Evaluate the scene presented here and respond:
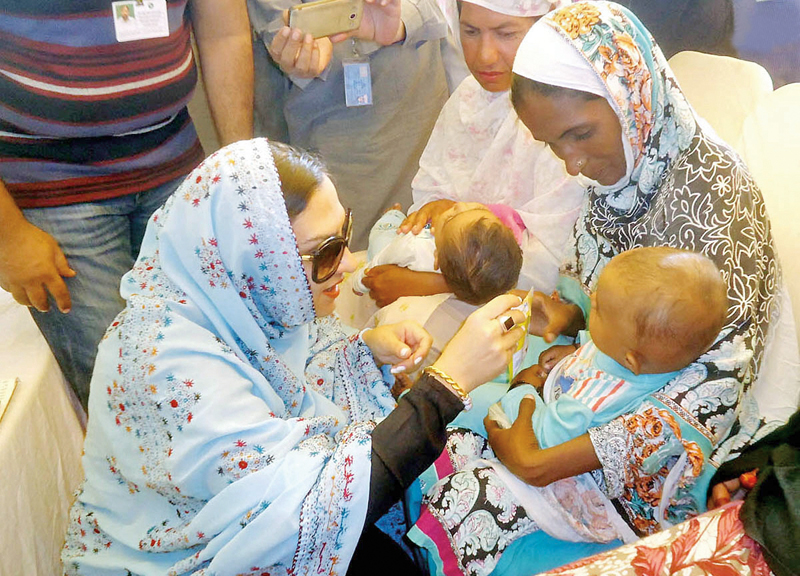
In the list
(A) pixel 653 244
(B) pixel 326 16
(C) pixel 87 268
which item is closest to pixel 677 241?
(A) pixel 653 244

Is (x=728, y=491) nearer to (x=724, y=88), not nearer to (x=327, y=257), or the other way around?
(x=327, y=257)

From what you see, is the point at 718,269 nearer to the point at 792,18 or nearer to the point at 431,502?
the point at 431,502

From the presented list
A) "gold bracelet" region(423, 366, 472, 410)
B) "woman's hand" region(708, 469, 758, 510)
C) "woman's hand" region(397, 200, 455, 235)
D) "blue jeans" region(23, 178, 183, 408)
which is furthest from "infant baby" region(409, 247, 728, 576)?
"blue jeans" region(23, 178, 183, 408)

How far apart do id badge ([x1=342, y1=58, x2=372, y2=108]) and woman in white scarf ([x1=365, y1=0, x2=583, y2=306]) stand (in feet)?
1.10

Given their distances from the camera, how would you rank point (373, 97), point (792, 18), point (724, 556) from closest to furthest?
point (724, 556), point (792, 18), point (373, 97)

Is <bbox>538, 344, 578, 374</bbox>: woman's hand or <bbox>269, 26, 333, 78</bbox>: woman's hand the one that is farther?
<bbox>269, 26, 333, 78</bbox>: woman's hand

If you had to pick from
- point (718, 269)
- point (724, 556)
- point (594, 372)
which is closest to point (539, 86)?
point (718, 269)

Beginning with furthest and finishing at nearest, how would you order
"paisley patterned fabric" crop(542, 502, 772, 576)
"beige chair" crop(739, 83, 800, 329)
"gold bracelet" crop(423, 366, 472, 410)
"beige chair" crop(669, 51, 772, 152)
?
1. "beige chair" crop(669, 51, 772, 152)
2. "beige chair" crop(739, 83, 800, 329)
3. "gold bracelet" crop(423, 366, 472, 410)
4. "paisley patterned fabric" crop(542, 502, 772, 576)

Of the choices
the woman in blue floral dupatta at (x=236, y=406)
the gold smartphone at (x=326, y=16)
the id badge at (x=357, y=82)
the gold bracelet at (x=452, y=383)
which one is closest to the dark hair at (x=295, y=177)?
the woman in blue floral dupatta at (x=236, y=406)

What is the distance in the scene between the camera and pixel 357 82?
2643 mm

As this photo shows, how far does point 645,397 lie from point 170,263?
105 cm

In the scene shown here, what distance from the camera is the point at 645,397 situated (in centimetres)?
145

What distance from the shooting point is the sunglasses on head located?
1377mm

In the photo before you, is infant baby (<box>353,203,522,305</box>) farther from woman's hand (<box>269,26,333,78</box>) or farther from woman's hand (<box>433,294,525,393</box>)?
woman's hand (<box>269,26,333,78</box>)
